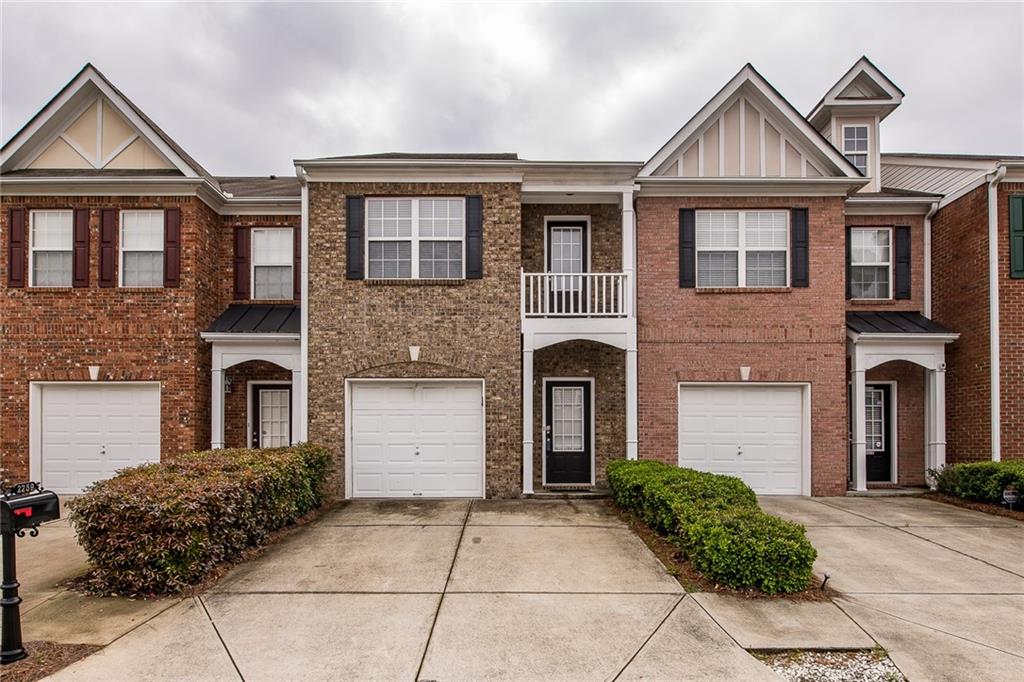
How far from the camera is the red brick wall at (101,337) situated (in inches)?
430

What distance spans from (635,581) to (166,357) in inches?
390

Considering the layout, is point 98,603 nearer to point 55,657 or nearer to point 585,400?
point 55,657

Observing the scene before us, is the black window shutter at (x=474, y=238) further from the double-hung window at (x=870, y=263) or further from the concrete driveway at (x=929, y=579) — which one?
the double-hung window at (x=870, y=263)

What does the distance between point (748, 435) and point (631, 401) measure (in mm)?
2635

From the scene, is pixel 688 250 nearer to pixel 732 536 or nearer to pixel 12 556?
pixel 732 536

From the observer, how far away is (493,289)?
1071 centimetres

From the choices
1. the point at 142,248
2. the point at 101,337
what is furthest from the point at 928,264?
the point at 101,337

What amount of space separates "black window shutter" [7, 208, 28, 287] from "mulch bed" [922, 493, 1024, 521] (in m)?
18.6

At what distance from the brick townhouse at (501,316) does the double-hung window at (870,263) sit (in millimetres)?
833

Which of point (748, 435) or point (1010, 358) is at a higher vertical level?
point (1010, 358)

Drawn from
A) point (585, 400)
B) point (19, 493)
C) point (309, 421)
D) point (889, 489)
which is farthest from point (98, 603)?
point (889, 489)

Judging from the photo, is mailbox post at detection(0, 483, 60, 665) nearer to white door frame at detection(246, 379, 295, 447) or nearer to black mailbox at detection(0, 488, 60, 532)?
black mailbox at detection(0, 488, 60, 532)

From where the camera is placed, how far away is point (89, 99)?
11242 mm

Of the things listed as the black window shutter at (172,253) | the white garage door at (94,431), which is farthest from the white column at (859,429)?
the white garage door at (94,431)
